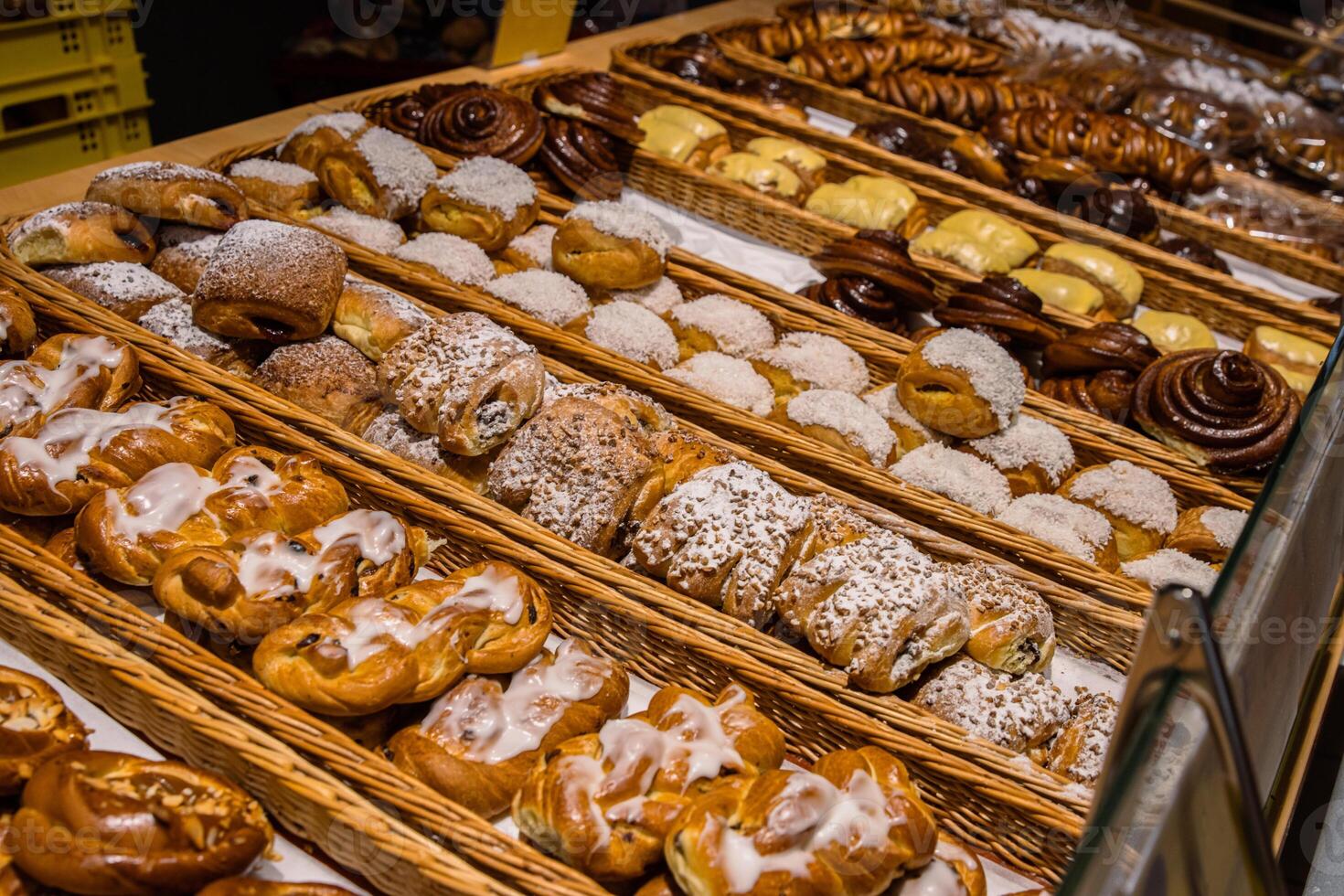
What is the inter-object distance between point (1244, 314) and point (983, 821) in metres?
2.74

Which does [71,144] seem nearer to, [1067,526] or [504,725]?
[504,725]

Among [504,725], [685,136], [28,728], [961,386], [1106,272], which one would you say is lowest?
[504,725]

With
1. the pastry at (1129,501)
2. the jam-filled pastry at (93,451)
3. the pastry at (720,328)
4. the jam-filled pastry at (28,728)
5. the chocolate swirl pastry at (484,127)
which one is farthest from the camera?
the chocolate swirl pastry at (484,127)

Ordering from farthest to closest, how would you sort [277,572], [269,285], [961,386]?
[961,386] → [269,285] → [277,572]

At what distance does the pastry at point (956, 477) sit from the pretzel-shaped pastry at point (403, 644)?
1.15 m

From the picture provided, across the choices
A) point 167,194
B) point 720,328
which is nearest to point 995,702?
point 720,328

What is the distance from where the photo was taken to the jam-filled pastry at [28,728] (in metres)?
1.45

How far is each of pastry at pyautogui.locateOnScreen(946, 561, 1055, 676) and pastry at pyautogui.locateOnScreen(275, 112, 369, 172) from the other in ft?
7.67

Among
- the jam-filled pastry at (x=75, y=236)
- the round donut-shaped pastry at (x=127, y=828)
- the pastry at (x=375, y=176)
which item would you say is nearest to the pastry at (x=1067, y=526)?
the round donut-shaped pastry at (x=127, y=828)

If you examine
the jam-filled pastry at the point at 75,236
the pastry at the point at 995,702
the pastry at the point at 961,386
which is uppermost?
the jam-filled pastry at the point at 75,236

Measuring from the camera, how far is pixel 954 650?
1984 millimetres

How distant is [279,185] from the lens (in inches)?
121

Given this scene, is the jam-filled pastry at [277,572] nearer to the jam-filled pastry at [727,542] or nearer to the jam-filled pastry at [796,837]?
the jam-filled pastry at [727,542]

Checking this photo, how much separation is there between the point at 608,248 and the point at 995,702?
1.74 meters
